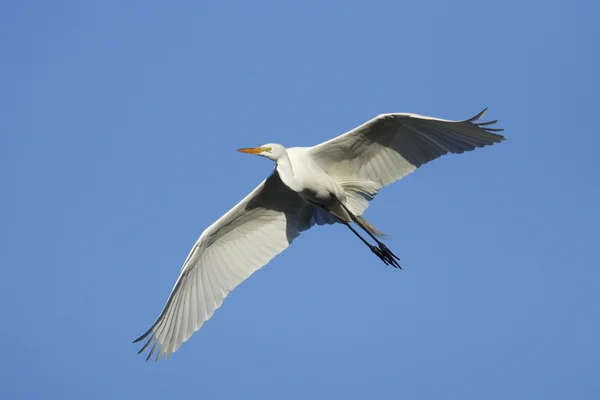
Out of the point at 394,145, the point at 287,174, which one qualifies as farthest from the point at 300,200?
the point at 394,145

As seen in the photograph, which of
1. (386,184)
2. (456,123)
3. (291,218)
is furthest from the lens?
(291,218)

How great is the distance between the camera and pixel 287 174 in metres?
10.9

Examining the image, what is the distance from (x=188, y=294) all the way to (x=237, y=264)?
2.63ft

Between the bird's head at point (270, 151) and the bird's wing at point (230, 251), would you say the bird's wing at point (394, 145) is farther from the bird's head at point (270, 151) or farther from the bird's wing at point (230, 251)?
the bird's wing at point (230, 251)

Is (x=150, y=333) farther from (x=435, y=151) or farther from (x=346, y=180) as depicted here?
(x=435, y=151)

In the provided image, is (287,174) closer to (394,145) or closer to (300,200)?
(300,200)

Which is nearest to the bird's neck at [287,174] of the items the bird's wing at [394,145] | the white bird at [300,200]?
the white bird at [300,200]

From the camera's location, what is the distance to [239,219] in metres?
12.0

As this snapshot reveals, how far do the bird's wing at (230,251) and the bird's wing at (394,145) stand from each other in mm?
871

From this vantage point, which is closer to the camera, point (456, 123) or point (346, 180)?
point (456, 123)

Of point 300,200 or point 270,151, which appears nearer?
point 270,151

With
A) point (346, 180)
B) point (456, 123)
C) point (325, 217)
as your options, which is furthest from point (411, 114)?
point (325, 217)

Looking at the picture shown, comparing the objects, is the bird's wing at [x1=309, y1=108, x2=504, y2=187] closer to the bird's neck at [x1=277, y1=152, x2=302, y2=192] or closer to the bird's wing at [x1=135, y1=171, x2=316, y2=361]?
the bird's neck at [x1=277, y1=152, x2=302, y2=192]

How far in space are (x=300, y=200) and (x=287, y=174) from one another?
3.81 feet
